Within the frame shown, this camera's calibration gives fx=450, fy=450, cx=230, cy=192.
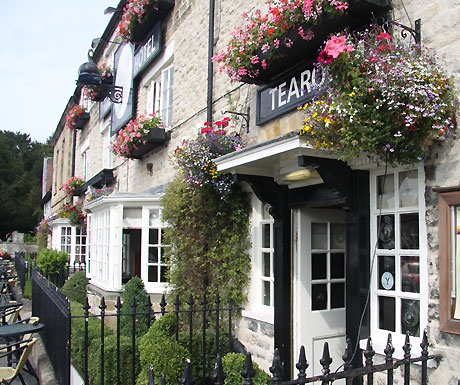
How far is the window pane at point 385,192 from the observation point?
406cm

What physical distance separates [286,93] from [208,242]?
2417mm

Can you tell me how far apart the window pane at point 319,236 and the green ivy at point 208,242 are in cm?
105

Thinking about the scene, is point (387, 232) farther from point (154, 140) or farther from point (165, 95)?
point (165, 95)

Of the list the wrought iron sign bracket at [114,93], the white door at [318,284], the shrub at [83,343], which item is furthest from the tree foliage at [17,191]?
the white door at [318,284]

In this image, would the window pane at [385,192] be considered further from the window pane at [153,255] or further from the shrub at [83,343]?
the window pane at [153,255]

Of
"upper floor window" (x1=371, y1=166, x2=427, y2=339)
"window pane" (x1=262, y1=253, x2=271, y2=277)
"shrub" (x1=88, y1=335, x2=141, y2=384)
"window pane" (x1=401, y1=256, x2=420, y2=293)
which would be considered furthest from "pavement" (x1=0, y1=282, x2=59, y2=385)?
"window pane" (x1=401, y1=256, x2=420, y2=293)

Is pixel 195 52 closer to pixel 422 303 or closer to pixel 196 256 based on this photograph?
pixel 196 256

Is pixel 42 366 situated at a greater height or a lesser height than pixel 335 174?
lesser

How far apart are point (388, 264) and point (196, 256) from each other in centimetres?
314

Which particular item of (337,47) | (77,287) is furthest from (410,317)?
(77,287)

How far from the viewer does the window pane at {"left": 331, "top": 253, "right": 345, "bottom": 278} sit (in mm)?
5493

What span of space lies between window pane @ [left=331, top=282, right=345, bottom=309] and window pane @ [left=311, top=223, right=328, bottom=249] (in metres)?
0.51

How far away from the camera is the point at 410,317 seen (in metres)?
3.79

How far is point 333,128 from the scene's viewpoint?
366 centimetres
